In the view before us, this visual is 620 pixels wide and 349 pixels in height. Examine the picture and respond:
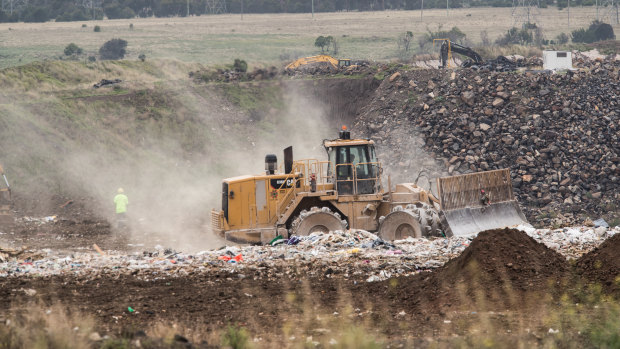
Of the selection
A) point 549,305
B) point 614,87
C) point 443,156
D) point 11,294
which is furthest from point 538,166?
point 11,294

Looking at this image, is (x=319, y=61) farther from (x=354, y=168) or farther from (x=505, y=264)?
(x=505, y=264)

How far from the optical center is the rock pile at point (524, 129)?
26.0 m

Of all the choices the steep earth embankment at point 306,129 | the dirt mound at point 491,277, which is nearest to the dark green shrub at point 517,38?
the steep earth embankment at point 306,129

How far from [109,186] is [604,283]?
20.6m

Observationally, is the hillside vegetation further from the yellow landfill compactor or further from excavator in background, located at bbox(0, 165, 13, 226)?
the yellow landfill compactor

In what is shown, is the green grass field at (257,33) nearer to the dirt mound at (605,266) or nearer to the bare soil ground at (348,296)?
the bare soil ground at (348,296)

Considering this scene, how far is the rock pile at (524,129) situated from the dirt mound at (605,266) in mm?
13586

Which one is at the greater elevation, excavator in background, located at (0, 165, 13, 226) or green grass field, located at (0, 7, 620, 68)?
green grass field, located at (0, 7, 620, 68)

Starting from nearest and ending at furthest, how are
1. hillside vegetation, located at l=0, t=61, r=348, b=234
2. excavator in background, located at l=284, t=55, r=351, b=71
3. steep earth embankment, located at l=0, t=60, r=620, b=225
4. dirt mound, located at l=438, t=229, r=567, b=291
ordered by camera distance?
dirt mound, located at l=438, t=229, r=567, b=291, steep earth embankment, located at l=0, t=60, r=620, b=225, hillside vegetation, located at l=0, t=61, r=348, b=234, excavator in background, located at l=284, t=55, r=351, b=71

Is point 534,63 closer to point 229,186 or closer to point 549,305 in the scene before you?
point 229,186

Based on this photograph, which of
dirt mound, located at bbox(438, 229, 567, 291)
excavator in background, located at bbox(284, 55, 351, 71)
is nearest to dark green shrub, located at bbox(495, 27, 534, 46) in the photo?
excavator in background, located at bbox(284, 55, 351, 71)

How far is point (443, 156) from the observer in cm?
2762

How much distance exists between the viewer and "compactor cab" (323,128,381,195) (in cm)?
1744

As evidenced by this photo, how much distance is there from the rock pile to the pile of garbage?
9847 millimetres
